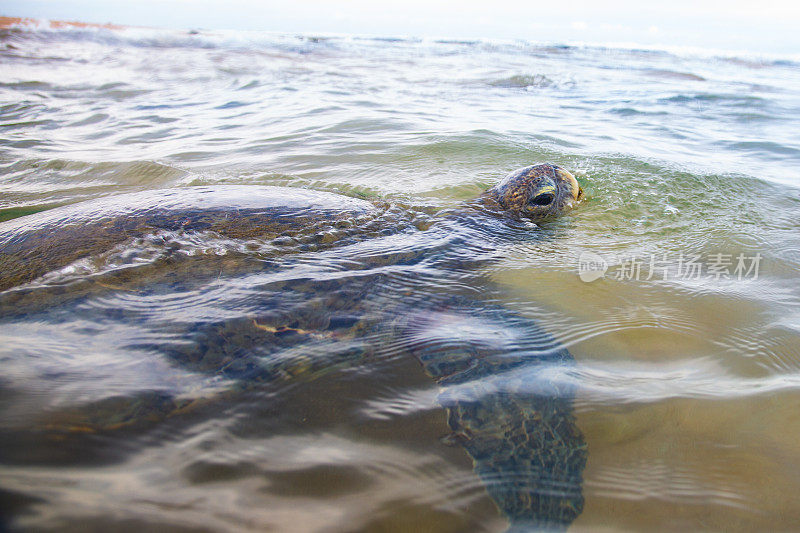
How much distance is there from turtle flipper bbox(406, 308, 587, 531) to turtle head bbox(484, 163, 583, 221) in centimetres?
152

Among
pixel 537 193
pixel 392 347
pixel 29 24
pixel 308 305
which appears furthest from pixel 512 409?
pixel 29 24

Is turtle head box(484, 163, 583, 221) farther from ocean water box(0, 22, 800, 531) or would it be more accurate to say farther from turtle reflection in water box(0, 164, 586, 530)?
turtle reflection in water box(0, 164, 586, 530)

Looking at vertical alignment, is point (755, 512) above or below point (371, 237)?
below

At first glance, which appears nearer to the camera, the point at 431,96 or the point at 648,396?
the point at 648,396

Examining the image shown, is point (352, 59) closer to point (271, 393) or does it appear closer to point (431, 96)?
point (431, 96)

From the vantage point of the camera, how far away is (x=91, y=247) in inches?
97.2

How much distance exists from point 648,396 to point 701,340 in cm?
63

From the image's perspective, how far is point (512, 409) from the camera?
5.92 ft

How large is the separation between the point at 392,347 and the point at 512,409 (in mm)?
618

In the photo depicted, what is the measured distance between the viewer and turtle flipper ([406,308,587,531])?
144 cm

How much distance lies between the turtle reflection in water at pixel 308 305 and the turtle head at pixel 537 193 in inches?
20.8

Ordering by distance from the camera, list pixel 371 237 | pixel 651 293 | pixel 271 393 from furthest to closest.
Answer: pixel 371 237 < pixel 651 293 < pixel 271 393

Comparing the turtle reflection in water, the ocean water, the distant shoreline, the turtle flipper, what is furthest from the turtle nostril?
the distant shoreline

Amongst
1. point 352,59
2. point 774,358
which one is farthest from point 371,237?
point 352,59
